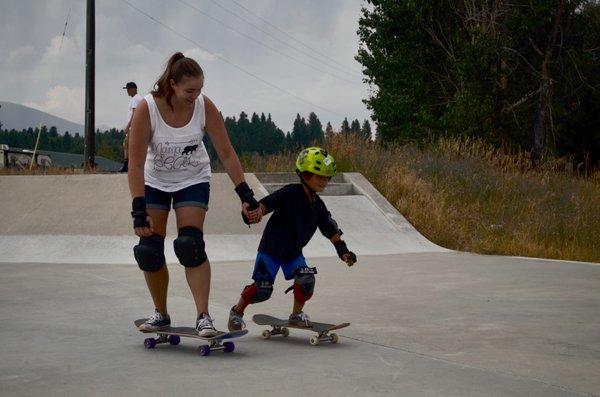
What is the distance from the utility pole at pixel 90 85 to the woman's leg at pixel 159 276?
17.3 metres

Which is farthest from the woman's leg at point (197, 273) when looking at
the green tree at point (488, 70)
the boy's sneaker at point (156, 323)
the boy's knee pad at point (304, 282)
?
the green tree at point (488, 70)

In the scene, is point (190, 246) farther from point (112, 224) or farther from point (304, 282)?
point (112, 224)

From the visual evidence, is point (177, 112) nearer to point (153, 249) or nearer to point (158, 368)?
point (153, 249)

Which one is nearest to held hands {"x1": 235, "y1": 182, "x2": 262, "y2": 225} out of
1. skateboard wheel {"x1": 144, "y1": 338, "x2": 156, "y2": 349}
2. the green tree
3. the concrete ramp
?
skateboard wheel {"x1": 144, "y1": 338, "x2": 156, "y2": 349}

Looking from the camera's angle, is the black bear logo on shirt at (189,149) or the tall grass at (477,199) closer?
the black bear logo on shirt at (189,149)

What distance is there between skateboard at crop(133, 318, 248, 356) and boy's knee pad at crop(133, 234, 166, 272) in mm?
441

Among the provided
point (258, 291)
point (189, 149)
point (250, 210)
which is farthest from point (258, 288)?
point (189, 149)

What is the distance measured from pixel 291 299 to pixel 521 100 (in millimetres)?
22336

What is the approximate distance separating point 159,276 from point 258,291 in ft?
2.25

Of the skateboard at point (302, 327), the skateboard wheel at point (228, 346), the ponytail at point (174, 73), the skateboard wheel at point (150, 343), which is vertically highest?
the ponytail at point (174, 73)

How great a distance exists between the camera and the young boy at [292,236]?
6.11 m

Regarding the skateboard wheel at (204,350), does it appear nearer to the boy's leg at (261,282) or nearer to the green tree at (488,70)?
the boy's leg at (261,282)

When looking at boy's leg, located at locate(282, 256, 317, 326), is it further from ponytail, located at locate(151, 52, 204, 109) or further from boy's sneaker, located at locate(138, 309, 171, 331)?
ponytail, located at locate(151, 52, 204, 109)

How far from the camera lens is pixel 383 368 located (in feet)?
17.2
